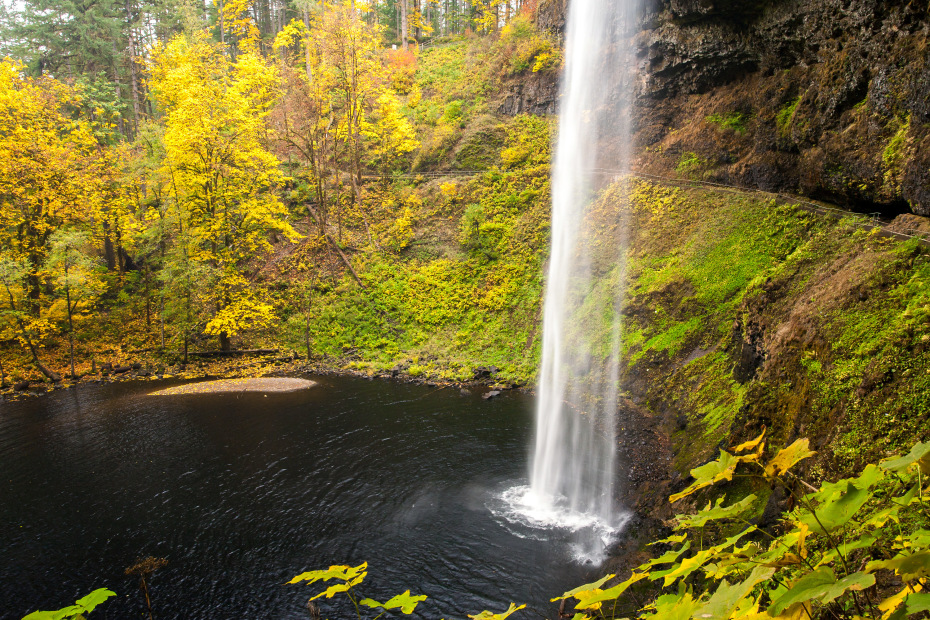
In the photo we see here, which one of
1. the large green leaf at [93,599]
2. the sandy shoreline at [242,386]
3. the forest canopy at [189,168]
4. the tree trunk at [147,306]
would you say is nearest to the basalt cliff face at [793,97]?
the forest canopy at [189,168]

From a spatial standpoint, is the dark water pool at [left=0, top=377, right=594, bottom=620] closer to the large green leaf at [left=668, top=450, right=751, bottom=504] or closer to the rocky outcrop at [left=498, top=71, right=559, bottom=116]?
the large green leaf at [left=668, top=450, right=751, bottom=504]

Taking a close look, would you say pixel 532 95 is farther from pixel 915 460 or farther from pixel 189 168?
pixel 915 460

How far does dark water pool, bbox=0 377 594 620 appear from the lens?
8078 mm

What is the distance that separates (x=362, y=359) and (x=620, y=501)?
49.3ft

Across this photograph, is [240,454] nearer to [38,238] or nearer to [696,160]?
[38,238]

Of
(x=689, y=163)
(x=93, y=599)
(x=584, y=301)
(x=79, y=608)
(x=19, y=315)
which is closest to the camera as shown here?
(x=79, y=608)

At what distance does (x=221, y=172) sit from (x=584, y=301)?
720 inches

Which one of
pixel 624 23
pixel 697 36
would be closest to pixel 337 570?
pixel 697 36

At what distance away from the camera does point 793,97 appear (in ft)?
47.7

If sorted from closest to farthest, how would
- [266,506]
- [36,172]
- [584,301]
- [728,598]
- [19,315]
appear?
[728,598]
[266,506]
[584,301]
[19,315]
[36,172]

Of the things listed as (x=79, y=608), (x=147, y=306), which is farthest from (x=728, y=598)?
(x=147, y=306)

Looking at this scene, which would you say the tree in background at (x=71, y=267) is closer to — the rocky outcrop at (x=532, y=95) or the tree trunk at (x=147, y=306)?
the tree trunk at (x=147, y=306)

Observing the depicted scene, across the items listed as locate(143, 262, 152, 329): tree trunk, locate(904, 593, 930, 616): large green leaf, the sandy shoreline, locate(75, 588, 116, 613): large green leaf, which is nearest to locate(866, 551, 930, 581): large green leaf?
locate(904, 593, 930, 616): large green leaf

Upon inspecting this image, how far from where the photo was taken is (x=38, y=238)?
21.9 meters
